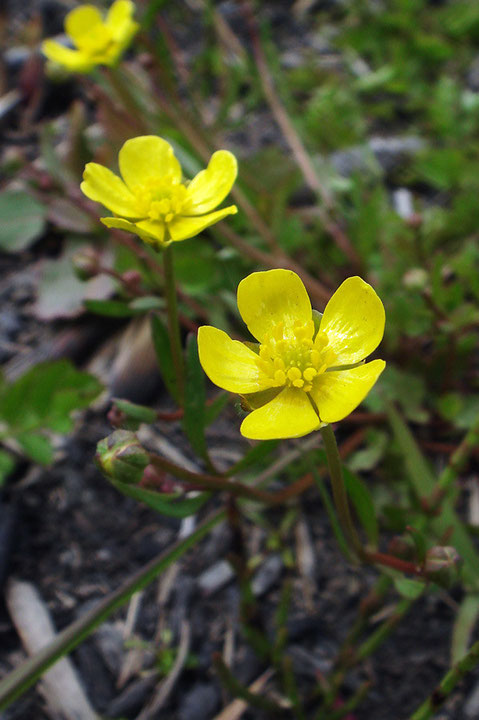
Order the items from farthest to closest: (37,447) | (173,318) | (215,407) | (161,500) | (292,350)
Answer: (37,447), (215,407), (173,318), (161,500), (292,350)

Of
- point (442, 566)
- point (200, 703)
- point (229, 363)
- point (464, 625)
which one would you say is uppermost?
point (229, 363)

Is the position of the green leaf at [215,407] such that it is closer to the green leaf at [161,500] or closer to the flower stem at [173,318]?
the flower stem at [173,318]

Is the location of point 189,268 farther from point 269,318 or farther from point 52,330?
point 269,318

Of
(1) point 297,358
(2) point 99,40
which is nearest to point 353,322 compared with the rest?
(1) point 297,358

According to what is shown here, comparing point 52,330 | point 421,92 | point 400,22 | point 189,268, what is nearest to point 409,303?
point 189,268

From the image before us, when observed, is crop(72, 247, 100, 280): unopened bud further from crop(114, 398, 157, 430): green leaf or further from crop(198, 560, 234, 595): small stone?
crop(198, 560, 234, 595): small stone

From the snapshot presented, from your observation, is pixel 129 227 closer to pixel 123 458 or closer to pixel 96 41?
pixel 123 458
